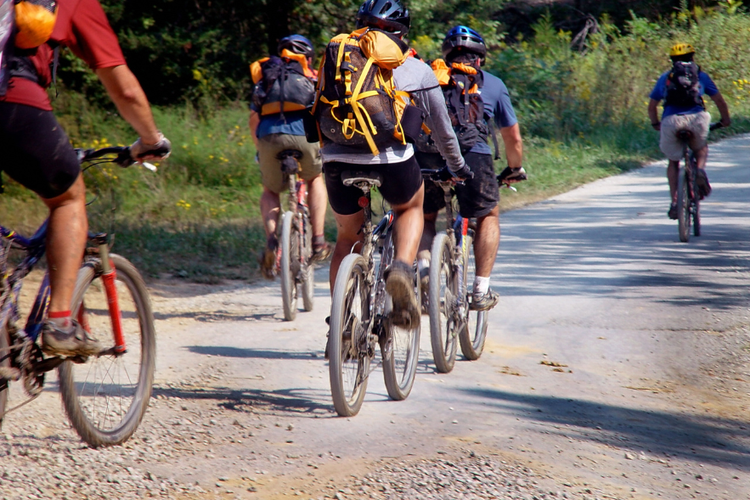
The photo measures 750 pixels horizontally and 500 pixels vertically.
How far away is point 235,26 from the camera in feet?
52.1

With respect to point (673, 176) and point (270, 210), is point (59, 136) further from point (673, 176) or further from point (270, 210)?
point (673, 176)

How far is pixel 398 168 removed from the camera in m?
4.17

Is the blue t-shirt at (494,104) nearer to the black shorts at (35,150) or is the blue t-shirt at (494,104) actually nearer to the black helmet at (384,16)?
the black helmet at (384,16)

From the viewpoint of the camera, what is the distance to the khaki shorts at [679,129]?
952cm

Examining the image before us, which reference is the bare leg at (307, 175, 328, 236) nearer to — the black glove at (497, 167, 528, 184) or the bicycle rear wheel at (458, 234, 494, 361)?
the bicycle rear wheel at (458, 234, 494, 361)

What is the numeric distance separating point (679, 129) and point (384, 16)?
6.44 meters

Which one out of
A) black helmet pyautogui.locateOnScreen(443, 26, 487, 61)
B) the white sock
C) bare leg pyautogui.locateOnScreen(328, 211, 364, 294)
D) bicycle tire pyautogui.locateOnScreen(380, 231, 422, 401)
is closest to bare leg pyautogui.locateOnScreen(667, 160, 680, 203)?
the white sock

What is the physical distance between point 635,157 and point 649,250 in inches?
292

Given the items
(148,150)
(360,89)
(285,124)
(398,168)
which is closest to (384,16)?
(360,89)

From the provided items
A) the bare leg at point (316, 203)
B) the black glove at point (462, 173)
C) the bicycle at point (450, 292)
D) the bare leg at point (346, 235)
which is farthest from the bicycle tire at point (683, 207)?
the bare leg at point (346, 235)

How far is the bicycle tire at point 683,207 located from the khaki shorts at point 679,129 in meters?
0.35

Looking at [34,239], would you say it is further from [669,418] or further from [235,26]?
[235,26]

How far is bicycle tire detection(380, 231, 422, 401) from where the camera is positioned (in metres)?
4.34

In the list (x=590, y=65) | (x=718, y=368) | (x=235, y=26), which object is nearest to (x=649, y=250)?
(x=718, y=368)
